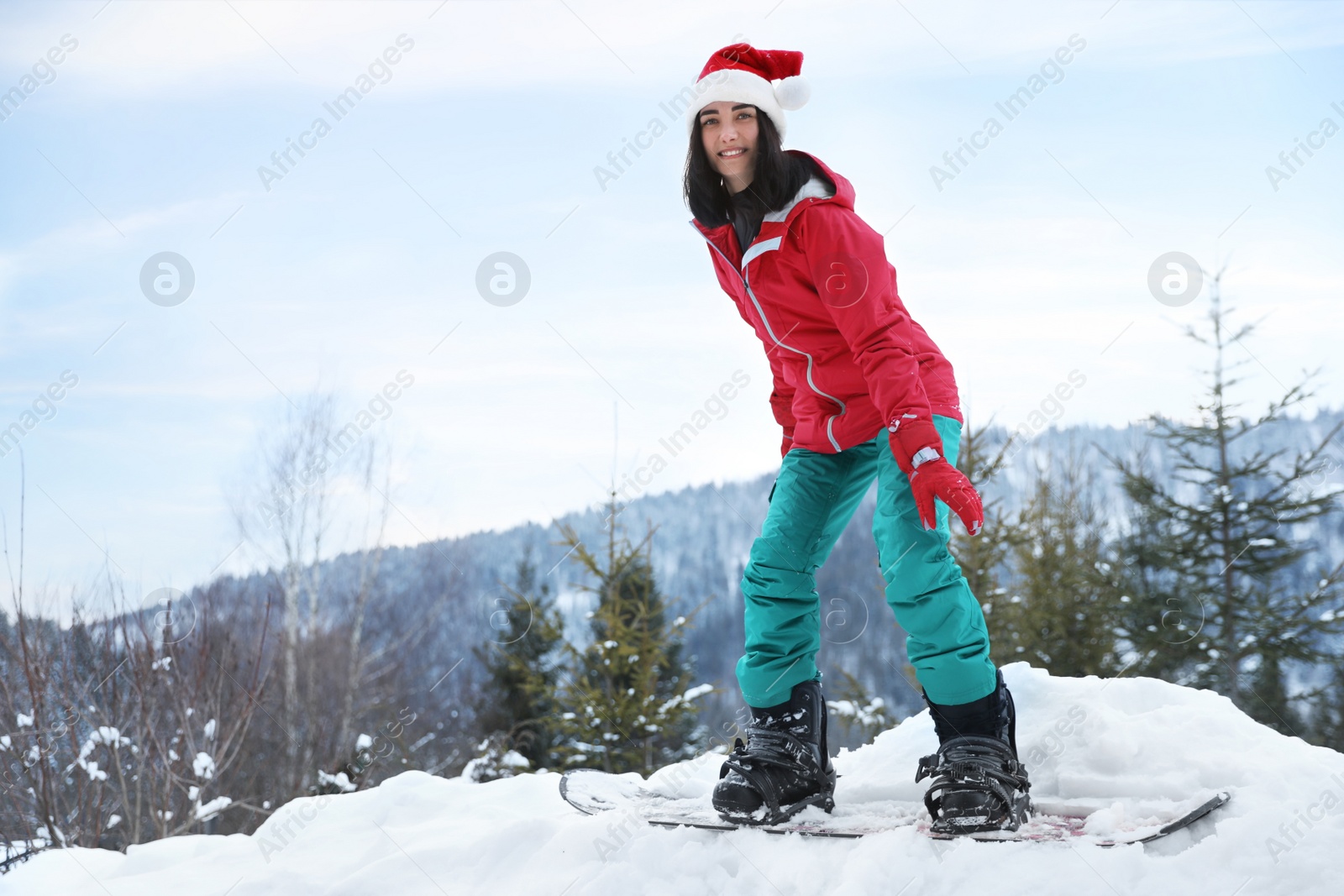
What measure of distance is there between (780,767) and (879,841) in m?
0.47

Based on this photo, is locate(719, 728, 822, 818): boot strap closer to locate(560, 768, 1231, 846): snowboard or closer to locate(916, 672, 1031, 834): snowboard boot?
locate(560, 768, 1231, 846): snowboard

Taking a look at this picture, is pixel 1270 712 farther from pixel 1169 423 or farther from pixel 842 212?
pixel 842 212

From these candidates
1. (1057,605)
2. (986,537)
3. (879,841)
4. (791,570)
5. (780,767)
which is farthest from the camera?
(1057,605)

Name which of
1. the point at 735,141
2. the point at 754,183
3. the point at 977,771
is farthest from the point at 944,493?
the point at 735,141

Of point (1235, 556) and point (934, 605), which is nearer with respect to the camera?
point (934, 605)

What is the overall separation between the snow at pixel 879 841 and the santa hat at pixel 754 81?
1.96 meters

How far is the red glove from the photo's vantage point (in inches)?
77.4

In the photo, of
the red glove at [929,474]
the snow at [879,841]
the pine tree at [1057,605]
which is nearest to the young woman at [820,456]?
the red glove at [929,474]

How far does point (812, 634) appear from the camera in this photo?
97.3 inches

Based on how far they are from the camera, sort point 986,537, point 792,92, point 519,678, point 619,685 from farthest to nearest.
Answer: point 519,678 → point 986,537 → point 619,685 → point 792,92

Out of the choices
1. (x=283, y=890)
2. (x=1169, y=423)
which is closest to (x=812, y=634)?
(x=283, y=890)

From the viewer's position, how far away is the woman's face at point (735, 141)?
2.43 m

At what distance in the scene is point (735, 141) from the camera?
2.43m

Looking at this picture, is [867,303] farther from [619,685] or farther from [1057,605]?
[1057,605]
